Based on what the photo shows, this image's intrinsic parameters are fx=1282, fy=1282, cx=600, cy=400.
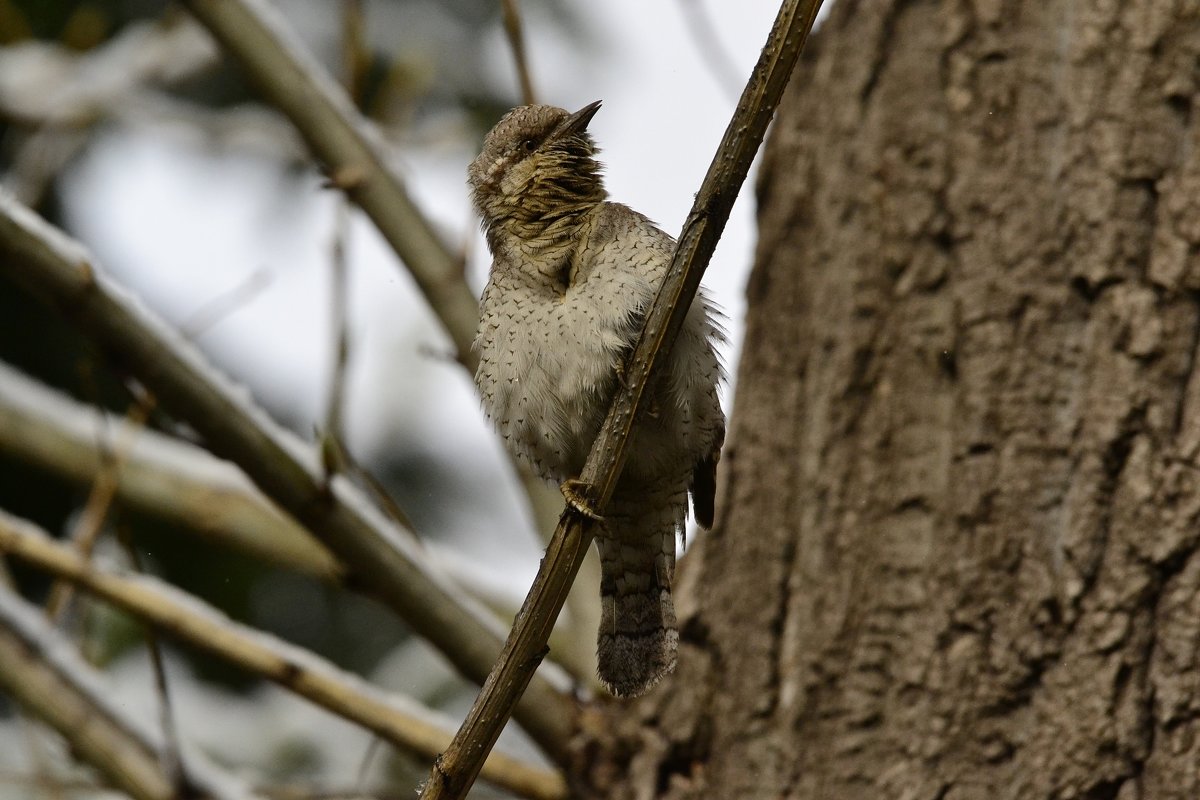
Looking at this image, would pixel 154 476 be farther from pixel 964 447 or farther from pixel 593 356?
pixel 964 447

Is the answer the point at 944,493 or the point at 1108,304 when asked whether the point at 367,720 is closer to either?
the point at 944,493

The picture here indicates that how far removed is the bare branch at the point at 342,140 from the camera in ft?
12.3

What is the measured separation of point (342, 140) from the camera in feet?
12.6

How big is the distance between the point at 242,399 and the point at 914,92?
2.02 m

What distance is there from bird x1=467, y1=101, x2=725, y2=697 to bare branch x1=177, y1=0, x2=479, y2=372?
0.40 meters

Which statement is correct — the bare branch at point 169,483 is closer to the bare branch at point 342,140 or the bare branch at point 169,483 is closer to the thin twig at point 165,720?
the thin twig at point 165,720

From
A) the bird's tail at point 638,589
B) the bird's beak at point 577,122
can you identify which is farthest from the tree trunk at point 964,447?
the bird's beak at point 577,122

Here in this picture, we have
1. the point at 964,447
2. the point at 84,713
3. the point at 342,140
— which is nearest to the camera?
the point at 964,447

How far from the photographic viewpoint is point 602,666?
3.25 m

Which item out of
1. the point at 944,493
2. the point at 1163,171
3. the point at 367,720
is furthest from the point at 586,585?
the point at 1163,171

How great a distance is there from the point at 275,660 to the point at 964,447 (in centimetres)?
186

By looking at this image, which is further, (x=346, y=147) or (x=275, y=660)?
(x=346, y=147)

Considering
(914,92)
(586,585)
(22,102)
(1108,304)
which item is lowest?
(586,585)

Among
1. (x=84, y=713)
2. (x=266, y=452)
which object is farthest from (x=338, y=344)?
(x=84, y=713)
